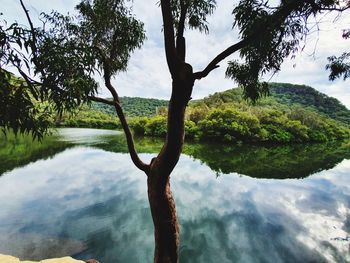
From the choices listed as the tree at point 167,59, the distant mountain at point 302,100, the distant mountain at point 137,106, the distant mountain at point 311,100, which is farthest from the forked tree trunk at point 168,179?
the distant mountain at point 137,106

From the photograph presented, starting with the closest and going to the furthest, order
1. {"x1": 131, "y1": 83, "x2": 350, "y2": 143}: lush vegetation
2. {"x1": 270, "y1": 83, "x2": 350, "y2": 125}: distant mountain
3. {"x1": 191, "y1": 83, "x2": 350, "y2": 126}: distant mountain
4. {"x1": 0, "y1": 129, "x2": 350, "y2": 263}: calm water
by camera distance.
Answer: {"x1": 0, "y1": 129, "x2": 350, "y2": 263}: calm water, {"x1": 131, "y1": 83, "x2": 350, "y2": 143}: lush vegetation, {"x1": 191, "y1": 83, "x2": 350, "y2": 126}: distant mountain, {"x1": 270, "y1": 83, "x2": 350, "y2": 125}: distant mountain

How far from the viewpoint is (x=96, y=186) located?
12.1 metres

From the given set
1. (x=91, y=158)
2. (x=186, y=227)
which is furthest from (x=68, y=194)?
(x=91, y=158)

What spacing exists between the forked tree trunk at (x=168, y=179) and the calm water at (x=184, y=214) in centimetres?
331

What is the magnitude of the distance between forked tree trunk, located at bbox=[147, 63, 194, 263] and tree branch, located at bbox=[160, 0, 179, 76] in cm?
26

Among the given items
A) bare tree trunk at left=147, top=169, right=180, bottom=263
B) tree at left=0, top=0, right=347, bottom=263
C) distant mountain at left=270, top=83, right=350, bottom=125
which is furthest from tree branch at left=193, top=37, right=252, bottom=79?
distant mountain at left=270, top=83, right=350, bottom=125

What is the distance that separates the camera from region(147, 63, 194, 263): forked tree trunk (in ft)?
9.36

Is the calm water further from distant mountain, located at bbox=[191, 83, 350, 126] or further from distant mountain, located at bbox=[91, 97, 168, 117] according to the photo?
distant mountain, located at bbox=[91, 97, 168, 117]

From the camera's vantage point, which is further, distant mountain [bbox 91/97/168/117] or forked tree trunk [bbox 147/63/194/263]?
distant mountain [bbox 91/97/168/117]

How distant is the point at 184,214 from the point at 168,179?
620 cm

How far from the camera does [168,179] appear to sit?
336 centimetres

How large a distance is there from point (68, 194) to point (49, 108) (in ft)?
31.4

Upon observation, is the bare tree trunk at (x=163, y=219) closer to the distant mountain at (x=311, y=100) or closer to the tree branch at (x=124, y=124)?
the tree branch at (x=124, y=124)

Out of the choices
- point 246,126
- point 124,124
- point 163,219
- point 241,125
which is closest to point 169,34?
point 124,124
